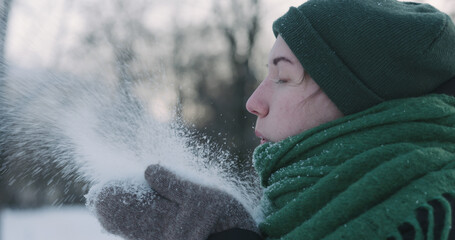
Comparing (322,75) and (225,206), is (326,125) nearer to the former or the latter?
(322,75)

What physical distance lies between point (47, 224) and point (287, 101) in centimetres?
835

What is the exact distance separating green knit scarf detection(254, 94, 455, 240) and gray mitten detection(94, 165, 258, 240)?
146mm

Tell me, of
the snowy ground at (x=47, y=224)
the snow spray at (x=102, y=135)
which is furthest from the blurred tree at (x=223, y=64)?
the snow spray at (x=102, y=135)

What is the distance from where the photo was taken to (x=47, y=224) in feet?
27.3

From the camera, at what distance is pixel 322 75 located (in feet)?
3.84

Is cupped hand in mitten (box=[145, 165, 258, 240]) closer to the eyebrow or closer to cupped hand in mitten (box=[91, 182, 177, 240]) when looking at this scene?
cupped hand in mitten (box=[91, 182, 177, 240])

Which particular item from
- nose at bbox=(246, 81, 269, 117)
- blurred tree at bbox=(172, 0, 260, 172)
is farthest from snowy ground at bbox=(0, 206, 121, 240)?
nose at bbox=(246, 81, 269, 117)

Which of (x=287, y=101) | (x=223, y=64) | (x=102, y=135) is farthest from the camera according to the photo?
(x=223, y=64)

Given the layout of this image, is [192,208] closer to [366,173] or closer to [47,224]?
[366,173]

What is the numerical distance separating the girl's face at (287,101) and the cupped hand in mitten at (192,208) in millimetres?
303

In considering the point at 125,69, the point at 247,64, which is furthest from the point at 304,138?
the point at 247,64

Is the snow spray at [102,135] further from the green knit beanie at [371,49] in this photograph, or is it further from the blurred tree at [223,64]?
the blurred tree at [223,64]

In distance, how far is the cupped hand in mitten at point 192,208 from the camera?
977 mm

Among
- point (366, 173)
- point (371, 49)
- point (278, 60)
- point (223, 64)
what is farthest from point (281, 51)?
point (223, 64)
